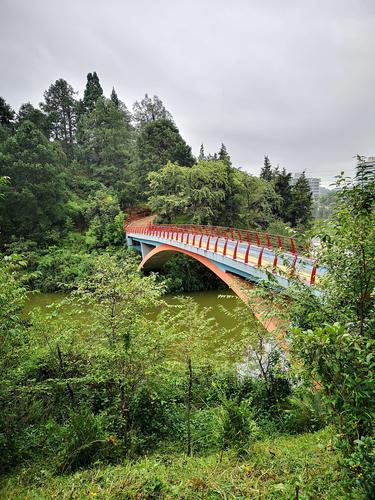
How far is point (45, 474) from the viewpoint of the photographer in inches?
169

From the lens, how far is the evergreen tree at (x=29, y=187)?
905 inches

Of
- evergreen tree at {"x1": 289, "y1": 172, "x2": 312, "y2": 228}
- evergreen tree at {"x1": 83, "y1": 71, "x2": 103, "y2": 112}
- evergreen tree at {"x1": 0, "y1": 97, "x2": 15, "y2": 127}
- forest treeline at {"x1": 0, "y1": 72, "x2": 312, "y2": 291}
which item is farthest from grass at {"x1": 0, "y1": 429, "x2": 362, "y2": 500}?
evergreen tree at {"x1": 83, "y1": 71, "x2": 103, "y2": 112}

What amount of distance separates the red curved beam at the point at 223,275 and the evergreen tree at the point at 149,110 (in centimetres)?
3459

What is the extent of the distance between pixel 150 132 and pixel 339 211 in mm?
35404

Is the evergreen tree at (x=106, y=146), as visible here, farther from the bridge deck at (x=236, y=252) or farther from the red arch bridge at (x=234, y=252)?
the bridge deck at (x=236, y=252)

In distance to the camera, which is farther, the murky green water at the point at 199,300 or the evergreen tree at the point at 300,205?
the evergreen tree at the point at 300,205

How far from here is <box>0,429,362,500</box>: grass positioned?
318cm

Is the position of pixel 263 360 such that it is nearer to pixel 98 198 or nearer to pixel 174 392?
pixel 174 392

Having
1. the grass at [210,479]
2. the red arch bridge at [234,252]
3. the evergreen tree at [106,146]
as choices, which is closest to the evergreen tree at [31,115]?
the evergreen tree at [106,146]

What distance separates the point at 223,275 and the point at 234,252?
4.48ft

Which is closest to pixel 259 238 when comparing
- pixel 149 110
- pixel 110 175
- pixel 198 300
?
pixel 198 300

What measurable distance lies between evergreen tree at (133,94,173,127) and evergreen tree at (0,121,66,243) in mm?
26419

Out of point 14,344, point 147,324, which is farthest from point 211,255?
point 14,344

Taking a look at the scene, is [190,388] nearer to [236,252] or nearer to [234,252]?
[234,252]
